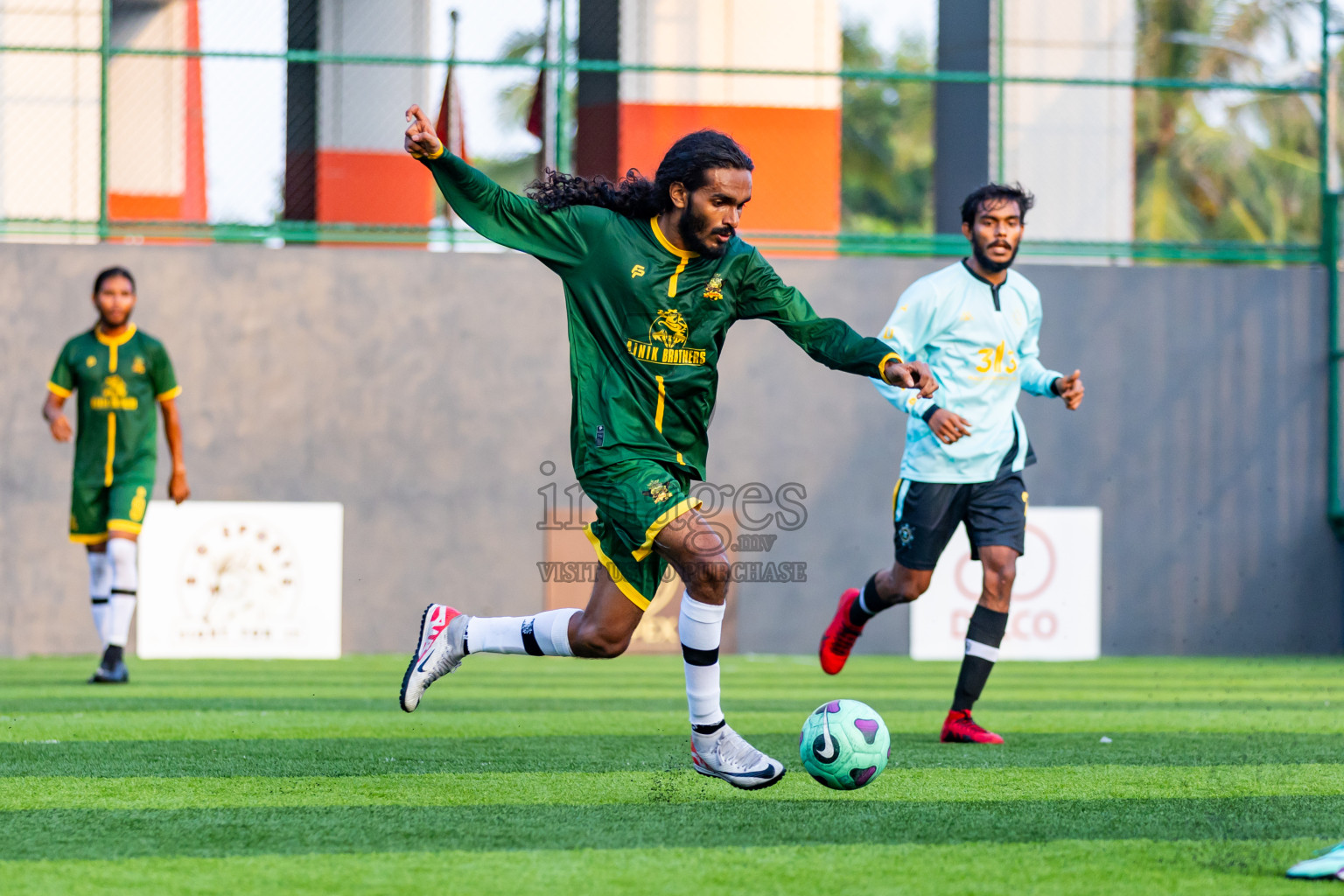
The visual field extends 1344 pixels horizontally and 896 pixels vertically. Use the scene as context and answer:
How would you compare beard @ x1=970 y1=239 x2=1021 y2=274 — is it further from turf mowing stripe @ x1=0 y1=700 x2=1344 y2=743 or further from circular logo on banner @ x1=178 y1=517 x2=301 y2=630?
circular logo on banner @ x1=178 y1=517 x2=301 y2=630

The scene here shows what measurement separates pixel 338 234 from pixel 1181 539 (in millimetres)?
7369

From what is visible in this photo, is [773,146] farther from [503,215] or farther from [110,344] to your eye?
[503,215]

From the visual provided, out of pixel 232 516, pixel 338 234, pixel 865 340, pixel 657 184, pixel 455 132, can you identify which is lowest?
pixel 232 516

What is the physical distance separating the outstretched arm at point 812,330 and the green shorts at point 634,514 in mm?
603

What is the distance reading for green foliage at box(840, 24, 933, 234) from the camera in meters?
43.8

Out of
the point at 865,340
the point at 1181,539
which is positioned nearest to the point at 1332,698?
the point at 1181,539

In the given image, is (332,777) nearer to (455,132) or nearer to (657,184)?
(657,184)

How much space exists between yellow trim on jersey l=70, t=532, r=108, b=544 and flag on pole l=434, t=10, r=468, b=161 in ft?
16.5

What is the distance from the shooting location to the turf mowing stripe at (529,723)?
6.57 meters

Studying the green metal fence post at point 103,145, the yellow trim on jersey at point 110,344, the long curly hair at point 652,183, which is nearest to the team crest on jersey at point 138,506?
the yellow trim on jersey at point 110,344

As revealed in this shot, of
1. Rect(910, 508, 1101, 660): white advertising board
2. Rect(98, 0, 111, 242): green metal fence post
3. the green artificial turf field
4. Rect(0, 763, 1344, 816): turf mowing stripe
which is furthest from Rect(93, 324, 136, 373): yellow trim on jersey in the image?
Rect(910, 508, 1101, 660): white advertising board

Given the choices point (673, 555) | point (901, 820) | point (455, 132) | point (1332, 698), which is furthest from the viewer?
point (455, 132)

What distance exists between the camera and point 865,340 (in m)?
4.97

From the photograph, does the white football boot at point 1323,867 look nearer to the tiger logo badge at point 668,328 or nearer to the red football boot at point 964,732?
the tiger logo badge at point 668,328
